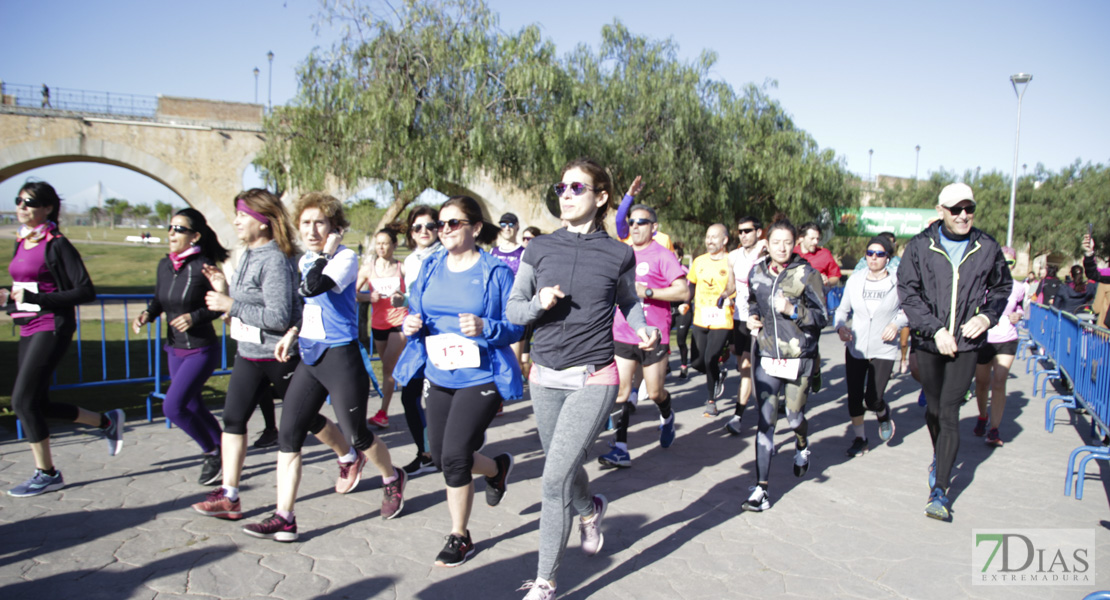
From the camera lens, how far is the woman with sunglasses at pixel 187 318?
174 inches

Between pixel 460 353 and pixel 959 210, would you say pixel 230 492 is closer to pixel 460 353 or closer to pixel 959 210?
pixel 460 353

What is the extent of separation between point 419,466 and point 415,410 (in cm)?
46

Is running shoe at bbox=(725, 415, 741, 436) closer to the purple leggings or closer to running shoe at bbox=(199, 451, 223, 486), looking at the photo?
running shoe at bbox=(199, 451, 223, 486)

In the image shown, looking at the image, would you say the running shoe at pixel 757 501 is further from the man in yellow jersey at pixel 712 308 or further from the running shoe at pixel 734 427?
the man in yellow jersey at pixel 712 308

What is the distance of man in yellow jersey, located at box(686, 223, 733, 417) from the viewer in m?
7.07

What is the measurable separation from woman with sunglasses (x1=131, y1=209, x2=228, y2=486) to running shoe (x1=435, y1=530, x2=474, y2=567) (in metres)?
2.04

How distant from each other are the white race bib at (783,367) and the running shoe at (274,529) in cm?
307

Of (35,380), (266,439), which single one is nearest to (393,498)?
(266,439)

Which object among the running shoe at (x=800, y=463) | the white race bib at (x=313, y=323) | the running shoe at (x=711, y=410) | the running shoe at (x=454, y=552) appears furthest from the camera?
the running shoe at (x=711, y=410)

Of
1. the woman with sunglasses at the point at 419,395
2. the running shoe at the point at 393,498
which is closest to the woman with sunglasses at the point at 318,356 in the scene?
the running shoe at the point at 393,498

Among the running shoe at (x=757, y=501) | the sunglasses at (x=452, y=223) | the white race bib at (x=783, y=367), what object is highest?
the sunglasses at (x=452, y=223)

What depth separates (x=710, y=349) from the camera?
7168 mm

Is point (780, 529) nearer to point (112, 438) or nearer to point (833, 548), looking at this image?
point (833, 548)

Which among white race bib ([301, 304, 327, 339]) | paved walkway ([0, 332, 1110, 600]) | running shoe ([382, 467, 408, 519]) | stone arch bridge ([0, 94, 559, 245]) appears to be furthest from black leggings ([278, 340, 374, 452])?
stone arch bridge ([0, 94, 559, 245])
